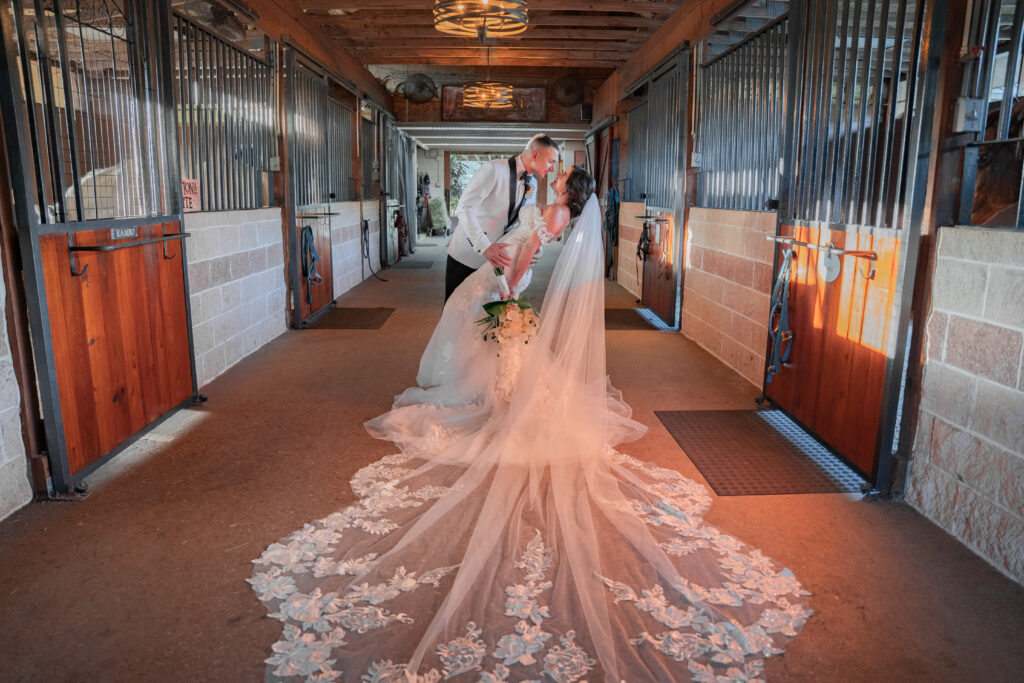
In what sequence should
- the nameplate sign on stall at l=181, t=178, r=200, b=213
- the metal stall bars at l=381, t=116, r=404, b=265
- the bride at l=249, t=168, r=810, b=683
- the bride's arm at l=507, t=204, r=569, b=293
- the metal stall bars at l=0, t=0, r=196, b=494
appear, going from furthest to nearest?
the metal stall bars at l=381, t=116, r=404, b=265, the nameplate sign on stall at l=181, t=178, r=200, b=213, the bride's arm at l=507, t=204, r=569, b=293, the metal stall bars at l=0, t=0, r=196, b=494, the bride at l=249, t=168, r=810, b=683

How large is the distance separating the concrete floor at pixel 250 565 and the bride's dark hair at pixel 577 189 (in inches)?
45.5

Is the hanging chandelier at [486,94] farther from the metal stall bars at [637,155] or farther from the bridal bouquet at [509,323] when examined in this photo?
the bridal bouquet at [509,323]

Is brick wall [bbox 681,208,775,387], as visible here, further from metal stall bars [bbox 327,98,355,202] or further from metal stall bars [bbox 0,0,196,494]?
metal stall bars [bbox 327,98,355,202]

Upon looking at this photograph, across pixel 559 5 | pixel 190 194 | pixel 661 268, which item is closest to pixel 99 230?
pixel 190 194

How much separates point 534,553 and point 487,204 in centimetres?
209

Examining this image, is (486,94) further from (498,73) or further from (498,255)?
(498,255)

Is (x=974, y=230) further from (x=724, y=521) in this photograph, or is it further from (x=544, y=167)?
(x=544, y=167)

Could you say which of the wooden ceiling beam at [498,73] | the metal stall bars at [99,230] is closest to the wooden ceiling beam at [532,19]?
the metal stall bars at [99,230]

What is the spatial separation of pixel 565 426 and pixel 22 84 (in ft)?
8.01

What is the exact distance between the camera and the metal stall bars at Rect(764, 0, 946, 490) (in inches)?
102

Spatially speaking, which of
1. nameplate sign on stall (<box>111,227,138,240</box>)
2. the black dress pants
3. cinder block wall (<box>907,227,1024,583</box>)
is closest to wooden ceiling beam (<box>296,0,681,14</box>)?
the black dress pants

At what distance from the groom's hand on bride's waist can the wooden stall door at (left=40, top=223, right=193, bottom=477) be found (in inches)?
62.4

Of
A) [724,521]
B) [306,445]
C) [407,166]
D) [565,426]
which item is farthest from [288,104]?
[407,166]

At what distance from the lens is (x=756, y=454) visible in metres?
3.16
